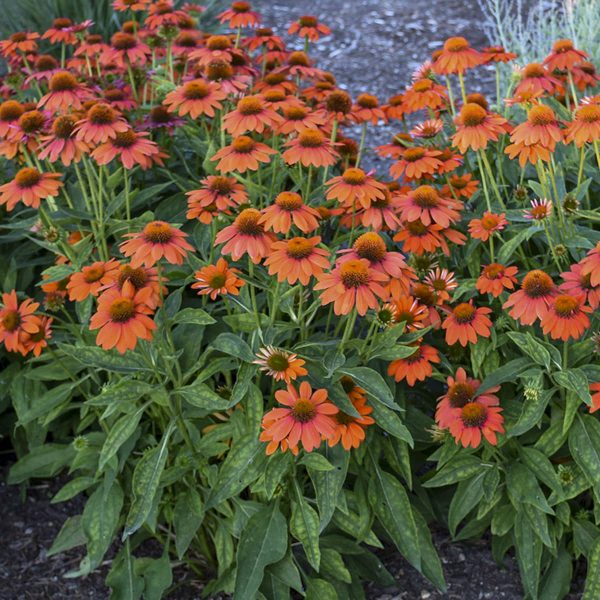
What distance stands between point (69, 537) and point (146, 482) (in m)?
0.59

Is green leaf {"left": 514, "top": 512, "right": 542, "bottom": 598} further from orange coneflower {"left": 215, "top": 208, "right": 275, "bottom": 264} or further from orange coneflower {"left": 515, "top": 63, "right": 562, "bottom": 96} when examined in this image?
orange coneflower {"left": 515, "top": 63, "right": 562, "bottom": 96}

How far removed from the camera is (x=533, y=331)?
240cm

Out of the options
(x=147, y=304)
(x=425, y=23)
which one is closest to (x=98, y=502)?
(x=147, y=304)

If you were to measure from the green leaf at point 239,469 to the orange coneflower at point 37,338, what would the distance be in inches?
23.6

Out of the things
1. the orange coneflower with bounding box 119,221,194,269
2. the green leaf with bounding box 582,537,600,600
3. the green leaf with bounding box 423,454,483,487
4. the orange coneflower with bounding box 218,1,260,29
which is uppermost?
the orange coneflower with bounding box 218,1,260,29

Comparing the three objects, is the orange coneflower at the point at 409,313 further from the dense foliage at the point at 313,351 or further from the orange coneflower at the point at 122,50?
the orange coneflower at the point at 122,50

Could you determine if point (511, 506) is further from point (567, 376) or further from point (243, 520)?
point (243, 520)

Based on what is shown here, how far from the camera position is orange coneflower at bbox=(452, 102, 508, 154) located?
7.92 feet

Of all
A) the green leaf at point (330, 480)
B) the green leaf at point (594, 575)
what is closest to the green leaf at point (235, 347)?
the green leaf at point (330, 480)

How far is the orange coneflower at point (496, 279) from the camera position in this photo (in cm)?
235

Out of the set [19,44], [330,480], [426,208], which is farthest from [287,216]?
[19,44]

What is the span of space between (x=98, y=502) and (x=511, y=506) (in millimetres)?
1144

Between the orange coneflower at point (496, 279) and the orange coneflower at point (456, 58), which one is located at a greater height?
the orange coneflower at point (456, 58)

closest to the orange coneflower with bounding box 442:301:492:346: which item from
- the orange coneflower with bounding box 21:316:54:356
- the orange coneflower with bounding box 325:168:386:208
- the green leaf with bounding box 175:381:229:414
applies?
the orange coneflower with bounding box 325:168:386:208
